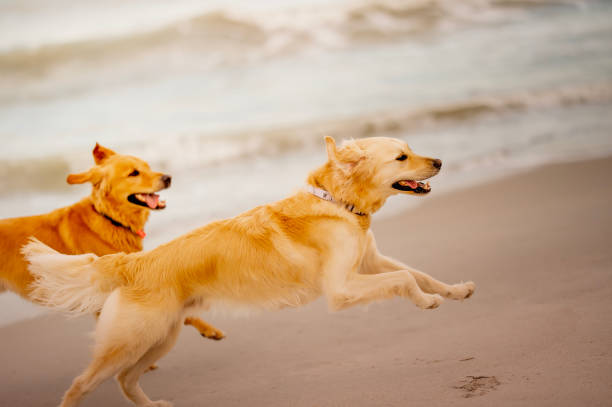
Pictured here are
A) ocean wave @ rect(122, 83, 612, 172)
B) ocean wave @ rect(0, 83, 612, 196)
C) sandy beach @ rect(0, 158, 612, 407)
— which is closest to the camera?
sandy beach @ rect(0, 158, 612, 407)

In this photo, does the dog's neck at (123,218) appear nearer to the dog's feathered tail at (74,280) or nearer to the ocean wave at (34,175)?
the dog's feathered tail at (74,280)

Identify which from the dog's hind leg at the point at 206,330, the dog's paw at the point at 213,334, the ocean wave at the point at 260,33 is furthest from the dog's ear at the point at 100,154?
the ocean wave at the point at 260,33

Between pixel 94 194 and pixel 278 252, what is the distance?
1.82m

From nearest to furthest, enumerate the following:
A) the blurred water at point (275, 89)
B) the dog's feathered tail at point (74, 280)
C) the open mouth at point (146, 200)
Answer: the dog's feathered tail at point (74, 280)
the open mouth at point (146, 200)
the blurred water at point (275, 89)

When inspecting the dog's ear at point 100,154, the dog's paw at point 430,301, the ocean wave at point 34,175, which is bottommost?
the dog's paw at point 430,301

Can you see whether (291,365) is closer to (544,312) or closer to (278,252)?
(278,252)

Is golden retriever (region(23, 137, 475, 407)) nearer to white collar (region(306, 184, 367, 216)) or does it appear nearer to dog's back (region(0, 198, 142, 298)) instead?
white collar (region(306, 184, 367, 216))

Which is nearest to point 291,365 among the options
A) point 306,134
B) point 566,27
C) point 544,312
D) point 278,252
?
point 278,252

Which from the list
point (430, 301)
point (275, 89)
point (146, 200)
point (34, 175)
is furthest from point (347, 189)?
point (275, 89)

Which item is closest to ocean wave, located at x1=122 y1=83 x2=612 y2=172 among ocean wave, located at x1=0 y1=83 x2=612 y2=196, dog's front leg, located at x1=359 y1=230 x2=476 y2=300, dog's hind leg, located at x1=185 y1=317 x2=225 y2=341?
ocean wave, located at x1=0 y1=83 x2=612 y2=196

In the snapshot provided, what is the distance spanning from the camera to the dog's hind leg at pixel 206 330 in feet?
15.1

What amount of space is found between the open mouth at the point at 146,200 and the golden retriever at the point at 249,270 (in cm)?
120

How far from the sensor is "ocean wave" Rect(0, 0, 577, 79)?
62.9 feet

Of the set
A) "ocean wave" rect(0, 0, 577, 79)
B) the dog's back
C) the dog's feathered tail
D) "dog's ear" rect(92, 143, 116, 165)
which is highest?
"ocean wave" rect(0, 0, 577, 79)
